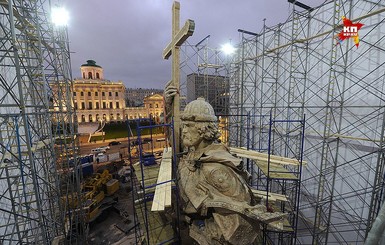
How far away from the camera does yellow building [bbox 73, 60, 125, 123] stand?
128 ft

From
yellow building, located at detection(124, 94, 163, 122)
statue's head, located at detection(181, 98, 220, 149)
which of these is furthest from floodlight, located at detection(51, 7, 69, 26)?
yellow building, located at detection(124, 94, 163, 122)

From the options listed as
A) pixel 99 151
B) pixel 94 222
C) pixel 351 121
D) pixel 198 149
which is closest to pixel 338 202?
pixel 351 121

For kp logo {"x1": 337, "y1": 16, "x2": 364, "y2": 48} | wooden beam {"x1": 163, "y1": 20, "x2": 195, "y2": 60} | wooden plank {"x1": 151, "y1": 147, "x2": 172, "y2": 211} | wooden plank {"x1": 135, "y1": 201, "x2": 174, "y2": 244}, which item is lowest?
wooden plank {"x1": 135, "y1": 201, "x2": 174, "y2": 244}

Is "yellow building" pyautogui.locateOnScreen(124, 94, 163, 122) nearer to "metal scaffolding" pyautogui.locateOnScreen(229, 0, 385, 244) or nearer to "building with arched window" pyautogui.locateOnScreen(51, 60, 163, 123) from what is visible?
"building with arched window" pyautogui.locateOnScreen(51, 60, 163, 123)

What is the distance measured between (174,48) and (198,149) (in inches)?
88.5

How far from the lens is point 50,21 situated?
670cm

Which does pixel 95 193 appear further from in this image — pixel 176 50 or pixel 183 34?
pixel 183 34

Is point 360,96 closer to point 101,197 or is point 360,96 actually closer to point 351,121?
point 351,121

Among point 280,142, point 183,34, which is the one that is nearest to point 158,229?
point 183,34

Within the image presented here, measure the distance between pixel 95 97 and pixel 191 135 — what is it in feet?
142

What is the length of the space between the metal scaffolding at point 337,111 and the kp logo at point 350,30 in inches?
6.6

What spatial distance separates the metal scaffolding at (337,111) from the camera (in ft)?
20.6

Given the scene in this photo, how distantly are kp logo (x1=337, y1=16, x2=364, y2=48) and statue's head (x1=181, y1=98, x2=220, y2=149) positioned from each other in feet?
20.9

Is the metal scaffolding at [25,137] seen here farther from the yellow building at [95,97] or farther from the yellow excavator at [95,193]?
the yellow building at [95,97]
